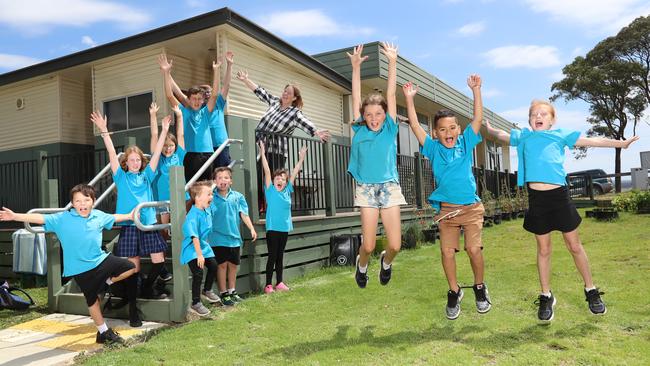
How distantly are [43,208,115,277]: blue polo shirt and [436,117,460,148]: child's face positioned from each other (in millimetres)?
3339

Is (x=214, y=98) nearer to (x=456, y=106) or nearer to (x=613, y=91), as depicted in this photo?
(x=456, y=106)

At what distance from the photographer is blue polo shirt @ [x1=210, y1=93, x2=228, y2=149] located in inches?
254

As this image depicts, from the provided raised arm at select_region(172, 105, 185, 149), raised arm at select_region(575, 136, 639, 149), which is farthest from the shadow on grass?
raised arm at select_region(172, 105, 185, 149)

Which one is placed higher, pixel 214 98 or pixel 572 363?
pixel 214 98

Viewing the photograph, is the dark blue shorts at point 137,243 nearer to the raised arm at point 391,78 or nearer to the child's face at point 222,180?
the child's face at point 222,180

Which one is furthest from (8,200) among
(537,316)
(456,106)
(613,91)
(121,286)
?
(613,91)

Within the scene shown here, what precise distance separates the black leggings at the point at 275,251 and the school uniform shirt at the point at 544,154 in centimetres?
331

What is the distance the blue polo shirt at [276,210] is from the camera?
258 inches

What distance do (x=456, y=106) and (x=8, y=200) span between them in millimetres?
15042

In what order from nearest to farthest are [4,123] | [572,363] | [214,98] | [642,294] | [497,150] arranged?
[572,363] → [642,294] → [214,98] → [4,123] → [497,150]

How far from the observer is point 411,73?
14906 mm

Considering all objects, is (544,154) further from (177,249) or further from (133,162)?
(133,162)

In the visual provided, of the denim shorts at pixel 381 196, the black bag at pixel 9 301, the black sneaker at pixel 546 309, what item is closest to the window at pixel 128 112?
the black bag at pixel 9 301

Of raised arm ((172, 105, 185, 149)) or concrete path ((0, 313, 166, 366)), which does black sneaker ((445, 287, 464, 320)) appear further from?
raised arm ((172, 105, 185, 149))
